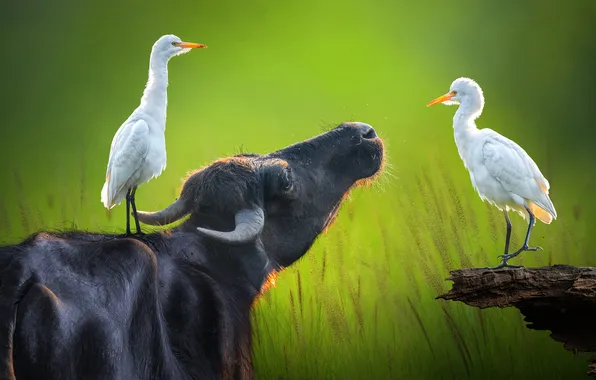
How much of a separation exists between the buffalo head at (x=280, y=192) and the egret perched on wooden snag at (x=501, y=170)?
42 cm

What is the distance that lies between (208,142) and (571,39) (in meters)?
2.78

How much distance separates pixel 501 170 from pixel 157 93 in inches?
58.7

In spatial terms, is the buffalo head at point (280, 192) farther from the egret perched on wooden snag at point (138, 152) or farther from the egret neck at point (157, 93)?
the egret neck at point (157, 93)

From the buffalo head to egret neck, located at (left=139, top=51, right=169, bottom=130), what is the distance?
29cm

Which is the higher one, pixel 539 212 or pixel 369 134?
pixel 369 134

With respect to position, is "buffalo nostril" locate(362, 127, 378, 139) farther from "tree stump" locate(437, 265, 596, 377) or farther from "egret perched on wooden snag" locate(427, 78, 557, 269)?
"tree stump" locate(437, 265, 596, 377)

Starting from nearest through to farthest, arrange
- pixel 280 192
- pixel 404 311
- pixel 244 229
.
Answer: pixel 244 229 → pixel 280 192 → pixel 404 311

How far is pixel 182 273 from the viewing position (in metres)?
3.53

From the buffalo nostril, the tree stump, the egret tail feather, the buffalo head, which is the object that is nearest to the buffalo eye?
the buffalo head

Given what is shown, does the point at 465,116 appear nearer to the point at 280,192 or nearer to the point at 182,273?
the point at 280,192

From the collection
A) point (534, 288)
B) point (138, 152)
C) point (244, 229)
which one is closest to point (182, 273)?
point (244, 229)

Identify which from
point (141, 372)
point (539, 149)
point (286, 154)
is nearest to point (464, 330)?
point (539, 149)

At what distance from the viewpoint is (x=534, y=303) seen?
3.68 meters

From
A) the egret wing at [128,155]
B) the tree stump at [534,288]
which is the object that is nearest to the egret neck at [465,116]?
the tree stump at [534,288]
